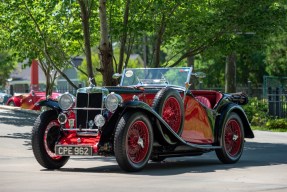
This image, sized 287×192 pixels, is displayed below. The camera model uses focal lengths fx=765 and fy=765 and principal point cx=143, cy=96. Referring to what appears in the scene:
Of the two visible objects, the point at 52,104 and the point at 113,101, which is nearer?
the point at 113,101

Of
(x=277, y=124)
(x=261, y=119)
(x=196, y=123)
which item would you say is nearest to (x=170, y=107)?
(x=196, y=123)

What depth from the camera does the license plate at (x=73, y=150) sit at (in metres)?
11.5

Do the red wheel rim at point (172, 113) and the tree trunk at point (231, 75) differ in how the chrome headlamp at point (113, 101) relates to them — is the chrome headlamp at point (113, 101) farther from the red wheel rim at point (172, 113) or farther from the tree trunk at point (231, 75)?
the tree trunk at point (231, 75)

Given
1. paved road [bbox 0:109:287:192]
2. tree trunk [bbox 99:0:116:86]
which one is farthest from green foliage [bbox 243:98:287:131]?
paved road [bbox 0:109:287:192]

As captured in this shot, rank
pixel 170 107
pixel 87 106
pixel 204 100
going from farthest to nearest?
pixel 204 100 → pixel 170 107 → pixel 87 106

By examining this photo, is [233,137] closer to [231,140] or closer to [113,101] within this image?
[231,140]

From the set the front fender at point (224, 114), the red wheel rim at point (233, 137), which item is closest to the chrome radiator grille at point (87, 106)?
the front fender at point (224, 114)

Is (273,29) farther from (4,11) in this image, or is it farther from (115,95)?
(115,95)

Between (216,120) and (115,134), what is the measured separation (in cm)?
290

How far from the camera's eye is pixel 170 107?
40.8ft

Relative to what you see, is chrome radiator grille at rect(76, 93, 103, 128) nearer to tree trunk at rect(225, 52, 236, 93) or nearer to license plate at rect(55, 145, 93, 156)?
license plate at rect(55, 145, 93, 156)

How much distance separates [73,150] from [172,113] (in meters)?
1.83

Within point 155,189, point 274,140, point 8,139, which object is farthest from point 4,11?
point 155,189

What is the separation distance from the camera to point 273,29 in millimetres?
23375
